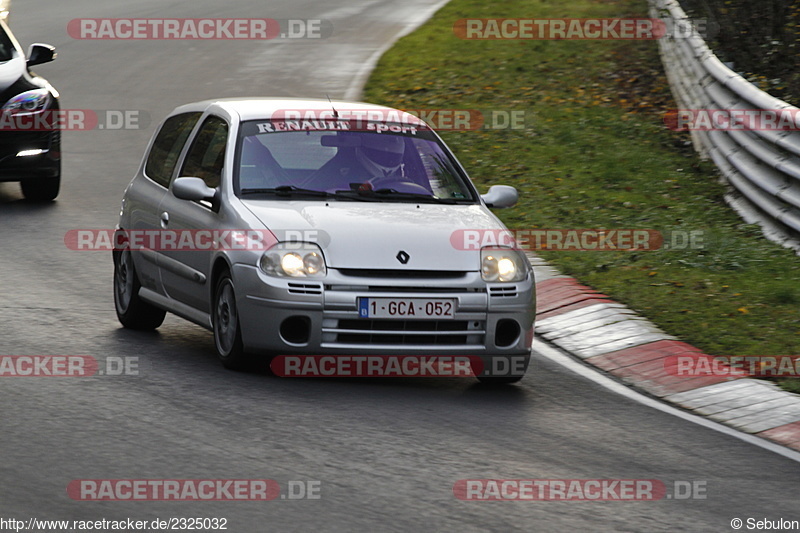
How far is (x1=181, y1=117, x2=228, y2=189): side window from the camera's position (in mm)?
9109

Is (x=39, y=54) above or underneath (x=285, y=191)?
underneath

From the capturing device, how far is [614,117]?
1831cm

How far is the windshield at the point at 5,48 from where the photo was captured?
15.0 meters


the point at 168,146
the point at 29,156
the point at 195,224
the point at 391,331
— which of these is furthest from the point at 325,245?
the point at 29,156

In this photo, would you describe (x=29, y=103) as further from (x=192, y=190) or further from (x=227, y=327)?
(x=227, y=327)

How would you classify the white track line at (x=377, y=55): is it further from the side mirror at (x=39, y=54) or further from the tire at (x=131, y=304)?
the tire at (x=131, y=304)

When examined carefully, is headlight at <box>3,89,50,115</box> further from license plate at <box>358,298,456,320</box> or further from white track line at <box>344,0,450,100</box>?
license plate at <box>358,298,456,320</box>

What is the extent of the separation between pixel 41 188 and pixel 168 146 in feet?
18.0

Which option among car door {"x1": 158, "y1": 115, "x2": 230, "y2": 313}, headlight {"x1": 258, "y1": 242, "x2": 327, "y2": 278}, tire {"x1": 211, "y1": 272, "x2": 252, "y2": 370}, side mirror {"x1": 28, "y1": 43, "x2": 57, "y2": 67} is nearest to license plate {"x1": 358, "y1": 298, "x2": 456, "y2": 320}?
headlight {"x1": 258, "y1": 242, "x2": 327, "y2": 278}

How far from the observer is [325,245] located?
8094 millimetres

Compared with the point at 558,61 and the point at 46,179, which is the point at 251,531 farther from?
the point at 558,61

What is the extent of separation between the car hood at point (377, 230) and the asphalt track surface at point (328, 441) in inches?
29.5

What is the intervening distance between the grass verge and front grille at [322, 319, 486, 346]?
2186mm

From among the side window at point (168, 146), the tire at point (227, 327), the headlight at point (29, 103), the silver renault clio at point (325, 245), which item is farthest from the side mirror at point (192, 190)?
the headlight at point (29, 103)
